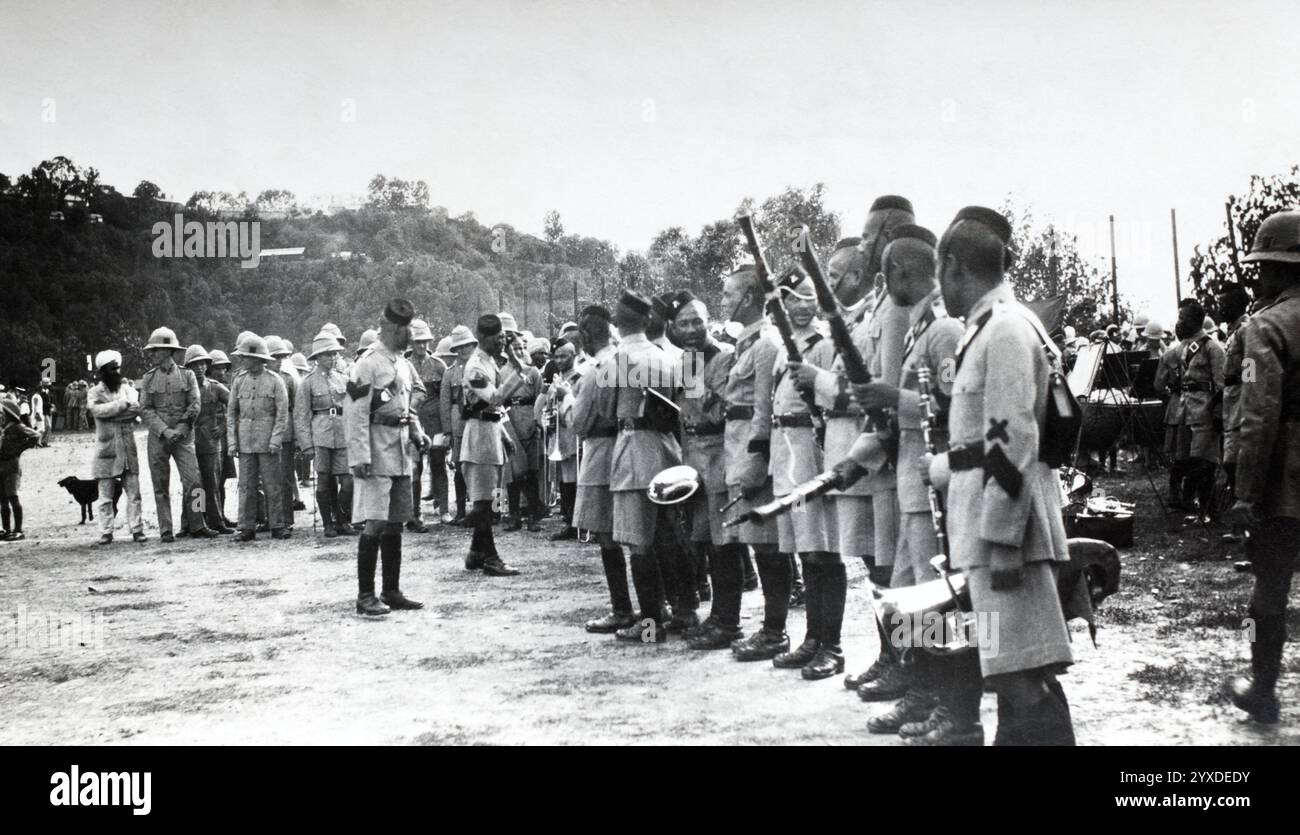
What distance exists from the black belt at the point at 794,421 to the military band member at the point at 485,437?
152 inches

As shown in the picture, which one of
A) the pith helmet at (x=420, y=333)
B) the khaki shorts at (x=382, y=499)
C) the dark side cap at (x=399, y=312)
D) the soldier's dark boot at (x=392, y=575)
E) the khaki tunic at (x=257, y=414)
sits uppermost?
the pith helmet at (x=420, y=333)

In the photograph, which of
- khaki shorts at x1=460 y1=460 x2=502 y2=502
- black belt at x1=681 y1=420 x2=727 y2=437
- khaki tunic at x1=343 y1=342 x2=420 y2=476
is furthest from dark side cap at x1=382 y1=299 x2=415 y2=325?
black belt at x1=681 y1=420 x2=727 y2=437

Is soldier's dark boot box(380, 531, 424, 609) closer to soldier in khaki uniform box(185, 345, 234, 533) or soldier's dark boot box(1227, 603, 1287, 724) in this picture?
soldier's dark boot box(1227, 603, 1287, 724)

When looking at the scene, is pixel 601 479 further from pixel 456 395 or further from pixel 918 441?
pixel 456 395

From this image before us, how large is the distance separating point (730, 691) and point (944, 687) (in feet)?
4.61

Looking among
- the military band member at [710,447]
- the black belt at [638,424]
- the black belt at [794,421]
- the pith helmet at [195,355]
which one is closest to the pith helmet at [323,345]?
the pith helmet at [195,355]

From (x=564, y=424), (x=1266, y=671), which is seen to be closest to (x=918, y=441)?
(x=1266, y=671)

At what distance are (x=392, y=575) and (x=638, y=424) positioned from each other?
102 inches

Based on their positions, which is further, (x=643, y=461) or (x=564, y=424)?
(x=564, y=424)

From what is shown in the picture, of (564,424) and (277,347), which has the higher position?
(277,347)

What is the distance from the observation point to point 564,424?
12625mm

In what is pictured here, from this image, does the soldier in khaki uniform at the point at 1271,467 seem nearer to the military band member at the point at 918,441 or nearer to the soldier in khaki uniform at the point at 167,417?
the military band member at the point at 918,441

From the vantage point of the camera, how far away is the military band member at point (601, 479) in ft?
24.5
